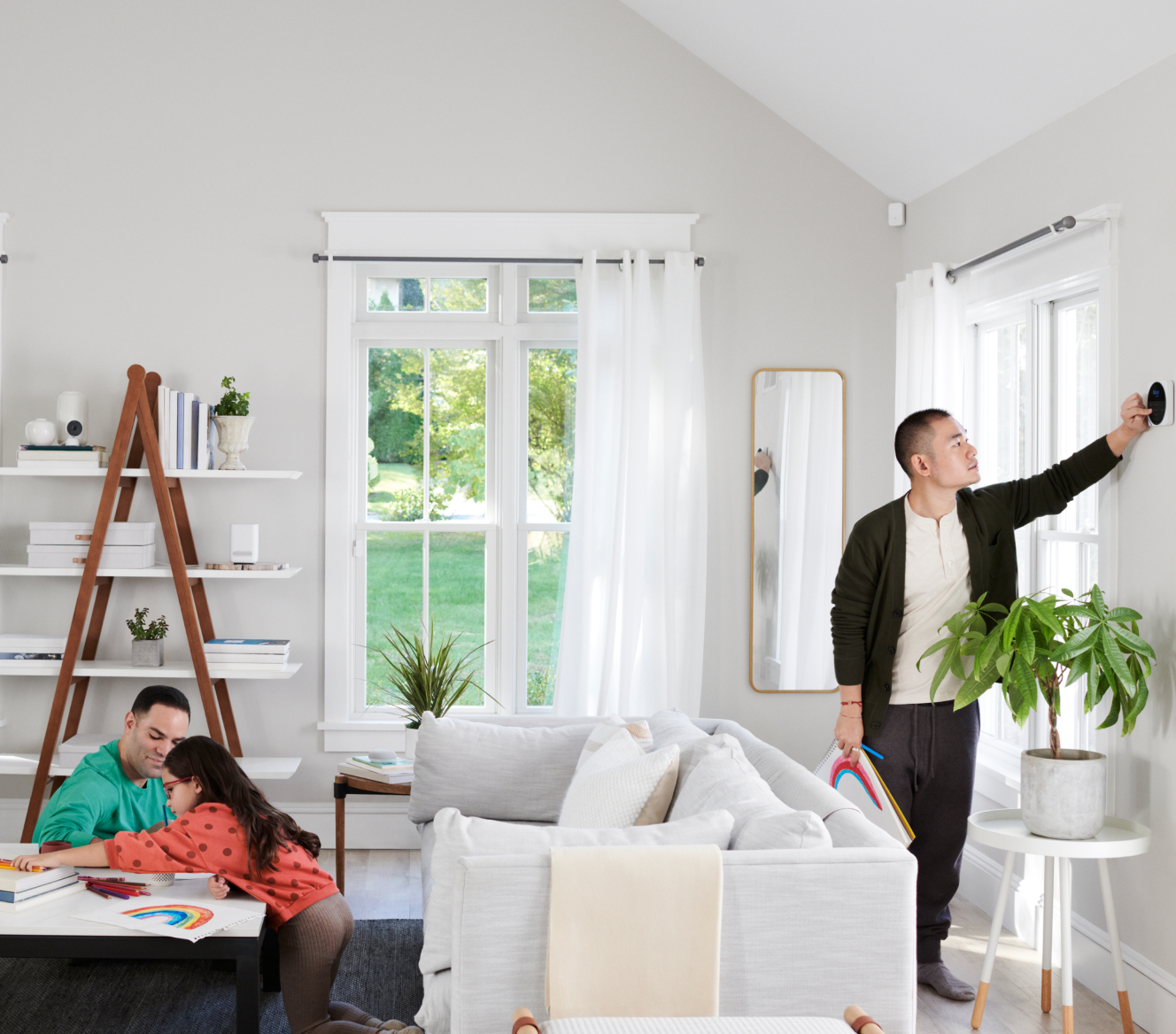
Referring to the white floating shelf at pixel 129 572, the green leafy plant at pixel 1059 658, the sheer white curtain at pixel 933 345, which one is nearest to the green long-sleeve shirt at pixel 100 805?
the white floating shelf at pixel 129 572

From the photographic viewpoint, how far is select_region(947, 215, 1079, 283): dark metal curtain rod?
298 cm

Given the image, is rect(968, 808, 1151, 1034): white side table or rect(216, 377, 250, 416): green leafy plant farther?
rect(216, 377, 250, 416): green leafy plant

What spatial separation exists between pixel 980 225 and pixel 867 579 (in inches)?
57.3

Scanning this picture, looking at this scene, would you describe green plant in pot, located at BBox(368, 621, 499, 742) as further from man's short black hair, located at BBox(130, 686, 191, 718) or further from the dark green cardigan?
the dark green cardigan

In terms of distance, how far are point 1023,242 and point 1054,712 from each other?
1421mm

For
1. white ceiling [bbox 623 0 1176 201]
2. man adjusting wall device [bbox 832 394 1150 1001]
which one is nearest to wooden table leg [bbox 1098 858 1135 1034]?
man adjusting wall device [bbox 832 394 1150 1001]

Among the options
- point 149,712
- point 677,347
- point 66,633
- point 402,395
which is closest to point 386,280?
point 402,395

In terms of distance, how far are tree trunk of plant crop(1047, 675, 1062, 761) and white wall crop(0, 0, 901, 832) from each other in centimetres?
165

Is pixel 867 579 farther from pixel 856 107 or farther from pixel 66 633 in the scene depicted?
pixel 66 633

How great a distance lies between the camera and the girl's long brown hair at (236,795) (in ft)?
7.76

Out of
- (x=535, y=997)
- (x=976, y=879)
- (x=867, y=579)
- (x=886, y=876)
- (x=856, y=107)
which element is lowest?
(x=976, y=879)

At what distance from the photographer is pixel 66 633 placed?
4211 mm

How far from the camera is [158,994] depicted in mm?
2922

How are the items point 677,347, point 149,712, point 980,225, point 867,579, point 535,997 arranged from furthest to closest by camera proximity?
point 677,347, point 980,225, point 867,579, point 149,712, point 535,997
